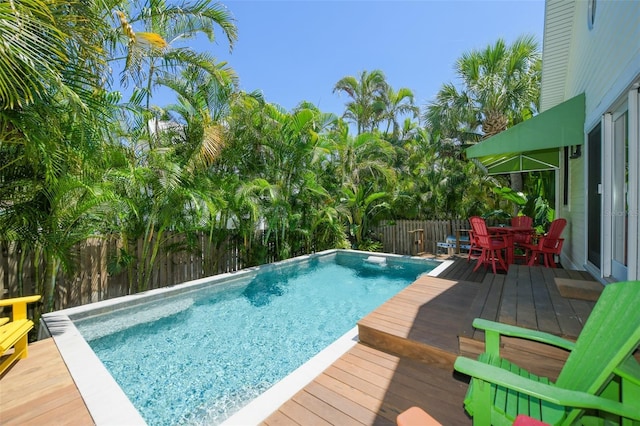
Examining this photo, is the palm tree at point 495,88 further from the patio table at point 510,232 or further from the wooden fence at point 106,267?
the wooden fence at point 106,267

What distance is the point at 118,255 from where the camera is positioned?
597 cm

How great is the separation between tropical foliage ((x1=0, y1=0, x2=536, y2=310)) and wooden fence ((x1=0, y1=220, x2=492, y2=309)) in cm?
17

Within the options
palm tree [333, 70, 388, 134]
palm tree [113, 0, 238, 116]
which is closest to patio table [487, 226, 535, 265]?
palm tree [113, 0, 238, 116]

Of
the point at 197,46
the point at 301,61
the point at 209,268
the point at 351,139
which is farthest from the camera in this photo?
the point at 301,61

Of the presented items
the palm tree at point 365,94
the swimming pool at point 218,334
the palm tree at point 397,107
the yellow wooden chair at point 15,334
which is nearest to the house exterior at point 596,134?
the swimming pool at point 218,334

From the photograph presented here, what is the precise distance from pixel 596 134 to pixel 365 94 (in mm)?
15958

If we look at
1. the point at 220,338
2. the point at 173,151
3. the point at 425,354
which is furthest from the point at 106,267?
the point at 425,354

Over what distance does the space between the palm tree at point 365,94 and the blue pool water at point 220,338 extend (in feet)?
45.1

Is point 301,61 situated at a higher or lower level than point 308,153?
higher

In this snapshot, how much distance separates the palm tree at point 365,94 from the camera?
1836 centimetres

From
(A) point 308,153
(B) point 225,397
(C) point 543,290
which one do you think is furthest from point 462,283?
(A) point 308,153

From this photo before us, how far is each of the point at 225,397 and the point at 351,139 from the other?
986cm

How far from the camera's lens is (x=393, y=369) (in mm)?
2848

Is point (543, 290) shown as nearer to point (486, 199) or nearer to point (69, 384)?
point (69, 384)
